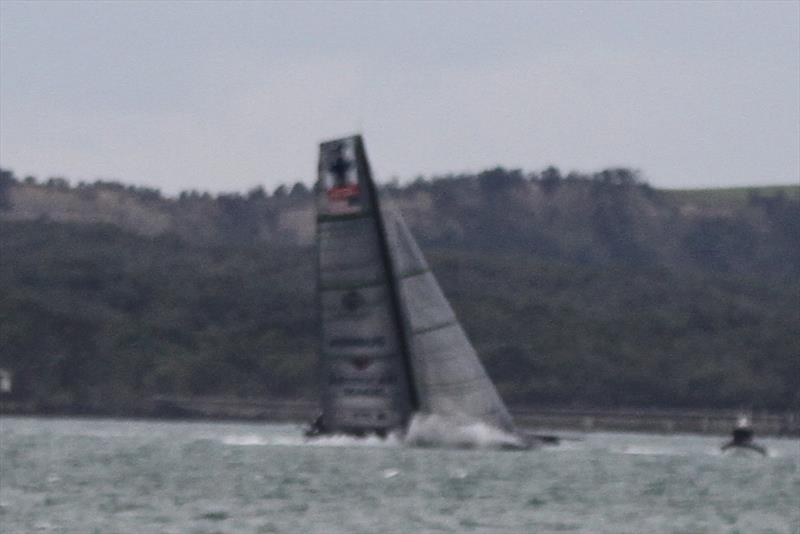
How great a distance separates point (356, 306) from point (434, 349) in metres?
2.44

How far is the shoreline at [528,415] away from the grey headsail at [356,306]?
96520 millimetres

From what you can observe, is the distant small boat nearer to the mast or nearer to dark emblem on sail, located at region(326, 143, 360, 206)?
the mast

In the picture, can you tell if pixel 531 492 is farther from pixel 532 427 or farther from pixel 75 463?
pixel 532 427

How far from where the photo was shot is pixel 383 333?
72562 millimetres

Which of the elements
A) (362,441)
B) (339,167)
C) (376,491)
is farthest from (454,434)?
(376,491)

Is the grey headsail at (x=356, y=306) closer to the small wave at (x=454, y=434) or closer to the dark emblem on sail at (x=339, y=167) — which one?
the dark emblem on sail at (x=339, y=167)

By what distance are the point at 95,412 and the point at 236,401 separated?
1126 centimetres

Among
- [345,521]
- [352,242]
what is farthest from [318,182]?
[345,521]

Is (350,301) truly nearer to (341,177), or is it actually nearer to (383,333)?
(383,333)

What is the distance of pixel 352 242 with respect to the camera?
237 feet

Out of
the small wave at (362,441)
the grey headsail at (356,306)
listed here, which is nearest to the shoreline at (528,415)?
the small wave at (362,441)

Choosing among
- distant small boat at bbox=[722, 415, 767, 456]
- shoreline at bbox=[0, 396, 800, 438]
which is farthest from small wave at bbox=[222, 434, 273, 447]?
shoreline at bbox=[0, 396, 800, 438]

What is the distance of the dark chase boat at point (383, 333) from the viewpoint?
71.8 metres

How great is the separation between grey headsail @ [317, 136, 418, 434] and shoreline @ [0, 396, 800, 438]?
96520mm
